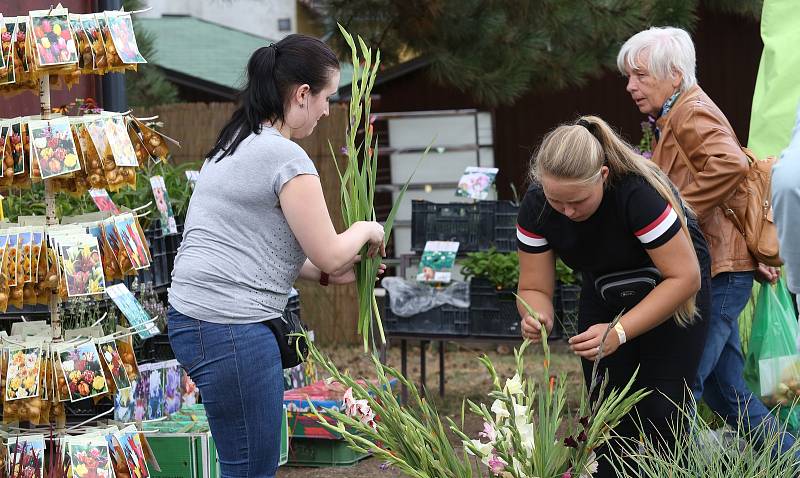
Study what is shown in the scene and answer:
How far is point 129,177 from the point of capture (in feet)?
11.5

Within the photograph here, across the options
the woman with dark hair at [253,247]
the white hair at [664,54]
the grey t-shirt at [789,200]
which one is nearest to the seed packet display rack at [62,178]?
the woman with dark hair at [253,247]

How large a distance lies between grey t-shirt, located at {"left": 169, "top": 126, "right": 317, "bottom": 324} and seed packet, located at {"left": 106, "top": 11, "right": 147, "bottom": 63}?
2.82 feet

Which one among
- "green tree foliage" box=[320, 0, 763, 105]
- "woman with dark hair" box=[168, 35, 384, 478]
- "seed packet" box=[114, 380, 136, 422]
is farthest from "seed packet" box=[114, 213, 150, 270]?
"green tree foliage" box=[320, 0, 763, 105]

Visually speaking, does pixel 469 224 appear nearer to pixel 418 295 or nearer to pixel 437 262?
pixel 437 262

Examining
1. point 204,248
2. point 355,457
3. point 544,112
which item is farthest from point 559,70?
point 204,248

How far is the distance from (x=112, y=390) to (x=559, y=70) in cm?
531

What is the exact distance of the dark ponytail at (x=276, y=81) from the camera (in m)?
2.77

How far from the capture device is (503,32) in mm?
7902

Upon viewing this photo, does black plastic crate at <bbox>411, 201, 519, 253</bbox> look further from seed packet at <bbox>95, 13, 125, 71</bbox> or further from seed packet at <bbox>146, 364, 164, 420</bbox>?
seed packet at <bbox>95, 13, 125, 71</bbox>

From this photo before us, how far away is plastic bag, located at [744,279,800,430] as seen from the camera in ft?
14.4

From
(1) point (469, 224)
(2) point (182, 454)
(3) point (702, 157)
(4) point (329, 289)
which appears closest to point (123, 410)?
(2) point (182, 454)

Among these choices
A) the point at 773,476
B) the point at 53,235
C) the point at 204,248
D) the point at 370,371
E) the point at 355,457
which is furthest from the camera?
the point at 370,371

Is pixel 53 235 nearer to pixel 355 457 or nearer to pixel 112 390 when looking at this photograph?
pixel 112 390

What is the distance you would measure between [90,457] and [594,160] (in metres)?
1.70
